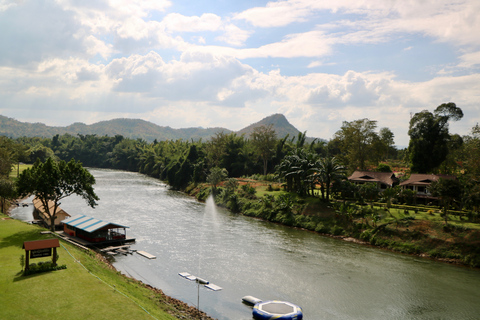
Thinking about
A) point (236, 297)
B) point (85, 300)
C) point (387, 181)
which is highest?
point (387, 181)

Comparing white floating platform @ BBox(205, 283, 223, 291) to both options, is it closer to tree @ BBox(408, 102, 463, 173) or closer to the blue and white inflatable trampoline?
the blue and white inflatable trampoline

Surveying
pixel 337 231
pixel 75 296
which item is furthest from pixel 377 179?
pixel 75 296

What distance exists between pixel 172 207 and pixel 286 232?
30771mm

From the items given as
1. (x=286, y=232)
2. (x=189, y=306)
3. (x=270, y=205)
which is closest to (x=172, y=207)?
(x=270, y=205)

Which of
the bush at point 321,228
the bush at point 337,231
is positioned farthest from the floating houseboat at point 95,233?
the bush at point 337,231

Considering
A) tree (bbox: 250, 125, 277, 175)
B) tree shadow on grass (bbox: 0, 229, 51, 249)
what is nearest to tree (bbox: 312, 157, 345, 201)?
tree shadow on grass (bbox: 0, 229, 51, 249)

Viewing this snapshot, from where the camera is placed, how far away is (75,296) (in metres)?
23.2

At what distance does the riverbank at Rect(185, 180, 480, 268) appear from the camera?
1703 inches

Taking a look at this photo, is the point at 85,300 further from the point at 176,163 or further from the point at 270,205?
the point at 176,163

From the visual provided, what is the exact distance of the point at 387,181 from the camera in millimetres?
67375

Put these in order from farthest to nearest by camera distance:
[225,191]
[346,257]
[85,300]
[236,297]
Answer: [225,191]
[346,257]
[236,297]
[85,300]

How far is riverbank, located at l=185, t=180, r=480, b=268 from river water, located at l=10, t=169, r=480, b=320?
Result: 1927 millimetres

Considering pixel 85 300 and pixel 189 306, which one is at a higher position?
pixel 85 300

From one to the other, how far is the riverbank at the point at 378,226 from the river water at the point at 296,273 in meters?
1.93
